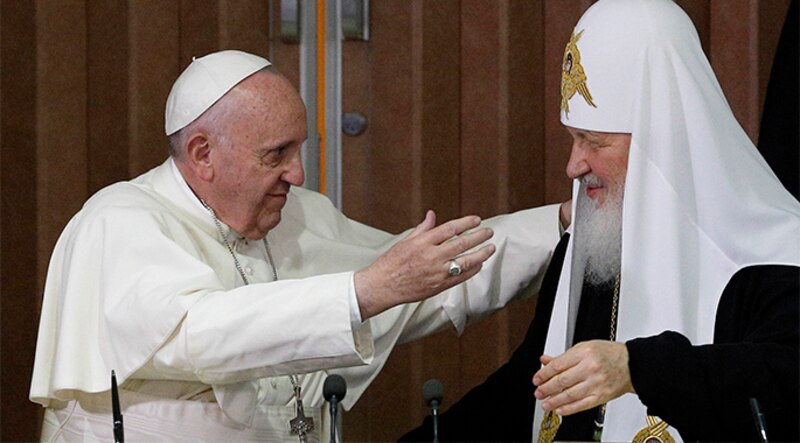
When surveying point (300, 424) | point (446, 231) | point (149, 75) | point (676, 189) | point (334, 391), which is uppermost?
point (149, 75)

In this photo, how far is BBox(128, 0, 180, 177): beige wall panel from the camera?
562 cm

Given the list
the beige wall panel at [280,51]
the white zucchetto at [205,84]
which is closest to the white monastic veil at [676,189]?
the white zucchetto at [205,84]

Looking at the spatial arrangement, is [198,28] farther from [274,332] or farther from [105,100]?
[274,332]

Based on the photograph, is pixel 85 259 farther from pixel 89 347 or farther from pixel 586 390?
pixel 586 390

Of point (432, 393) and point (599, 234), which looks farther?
point (599, 234)

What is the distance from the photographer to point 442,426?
4426 mm

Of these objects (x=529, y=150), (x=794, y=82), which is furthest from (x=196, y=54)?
(x=794, y=82)

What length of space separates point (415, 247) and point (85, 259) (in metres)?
1.09

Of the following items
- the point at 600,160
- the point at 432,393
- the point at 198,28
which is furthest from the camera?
the point at 198,28

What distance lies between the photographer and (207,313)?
390 centimetres

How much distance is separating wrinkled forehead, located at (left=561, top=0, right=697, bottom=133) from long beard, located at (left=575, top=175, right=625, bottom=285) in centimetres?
18

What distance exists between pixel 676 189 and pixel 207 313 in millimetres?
1238

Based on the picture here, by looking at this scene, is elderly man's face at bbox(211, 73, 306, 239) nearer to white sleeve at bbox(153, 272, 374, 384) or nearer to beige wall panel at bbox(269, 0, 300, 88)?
white sleeve at bbox(153, 272, 374, 384)

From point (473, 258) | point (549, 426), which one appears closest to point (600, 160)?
point (473, 258)
